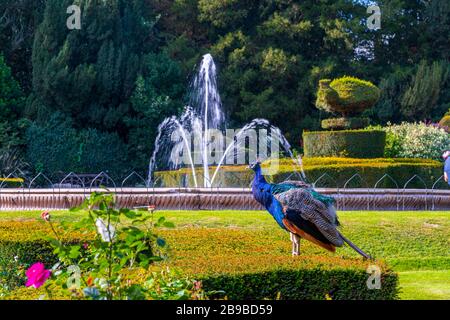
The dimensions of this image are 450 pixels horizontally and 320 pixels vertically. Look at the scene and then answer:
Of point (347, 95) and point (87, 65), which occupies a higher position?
point (87, 65)

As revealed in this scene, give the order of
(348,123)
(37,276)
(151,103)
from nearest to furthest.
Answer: (37,276)
(348,123)
(151,103)

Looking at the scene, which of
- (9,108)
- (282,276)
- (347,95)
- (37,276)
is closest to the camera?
(37,276)

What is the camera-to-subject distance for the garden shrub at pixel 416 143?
20625 millimetres

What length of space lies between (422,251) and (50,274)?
6.53 metres

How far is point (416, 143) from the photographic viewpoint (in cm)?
2066

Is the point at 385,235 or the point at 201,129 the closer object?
the point at 385,235

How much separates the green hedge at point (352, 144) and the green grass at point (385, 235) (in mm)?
5841

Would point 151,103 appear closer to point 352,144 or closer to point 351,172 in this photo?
point 352,144

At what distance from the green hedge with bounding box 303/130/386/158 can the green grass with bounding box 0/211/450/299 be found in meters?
5.84

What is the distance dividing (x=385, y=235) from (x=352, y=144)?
7712mm

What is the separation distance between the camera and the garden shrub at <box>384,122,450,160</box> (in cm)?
2062

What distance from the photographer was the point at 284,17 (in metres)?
27.2

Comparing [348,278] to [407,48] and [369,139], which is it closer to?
[369,139]

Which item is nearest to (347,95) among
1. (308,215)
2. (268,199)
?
(268,199)
